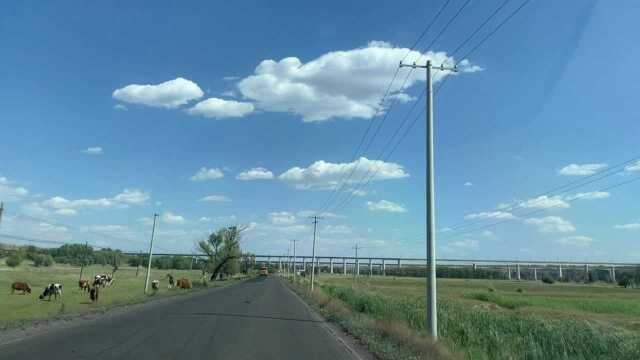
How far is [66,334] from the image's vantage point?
16750 mm

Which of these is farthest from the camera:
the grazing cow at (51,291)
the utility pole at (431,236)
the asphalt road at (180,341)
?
the grazing cow at (51,291)

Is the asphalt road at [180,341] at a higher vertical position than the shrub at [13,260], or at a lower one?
lower

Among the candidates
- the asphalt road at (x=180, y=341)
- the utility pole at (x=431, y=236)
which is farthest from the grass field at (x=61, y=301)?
the utility pole at (x=431, y=236)

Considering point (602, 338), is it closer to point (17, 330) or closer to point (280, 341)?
point (280, 341)

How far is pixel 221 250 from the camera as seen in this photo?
10850 centimetres

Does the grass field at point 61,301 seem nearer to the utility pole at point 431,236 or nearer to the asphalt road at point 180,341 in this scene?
the asphalt road at point 180,341

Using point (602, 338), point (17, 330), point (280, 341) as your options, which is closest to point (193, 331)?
point (280, 341)

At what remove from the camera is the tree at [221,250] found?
350ft

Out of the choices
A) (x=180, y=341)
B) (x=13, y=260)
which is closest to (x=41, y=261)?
(x=13, y=260)

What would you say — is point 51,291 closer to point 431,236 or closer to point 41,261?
point 431,236

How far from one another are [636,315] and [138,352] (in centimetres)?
4634

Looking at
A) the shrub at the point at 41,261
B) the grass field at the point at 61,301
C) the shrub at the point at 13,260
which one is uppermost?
the shrub at the point at 41,261

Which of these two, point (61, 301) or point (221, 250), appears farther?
point (221, 250)

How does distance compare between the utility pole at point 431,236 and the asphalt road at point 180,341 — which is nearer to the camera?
the asphalt road at point 180,341
